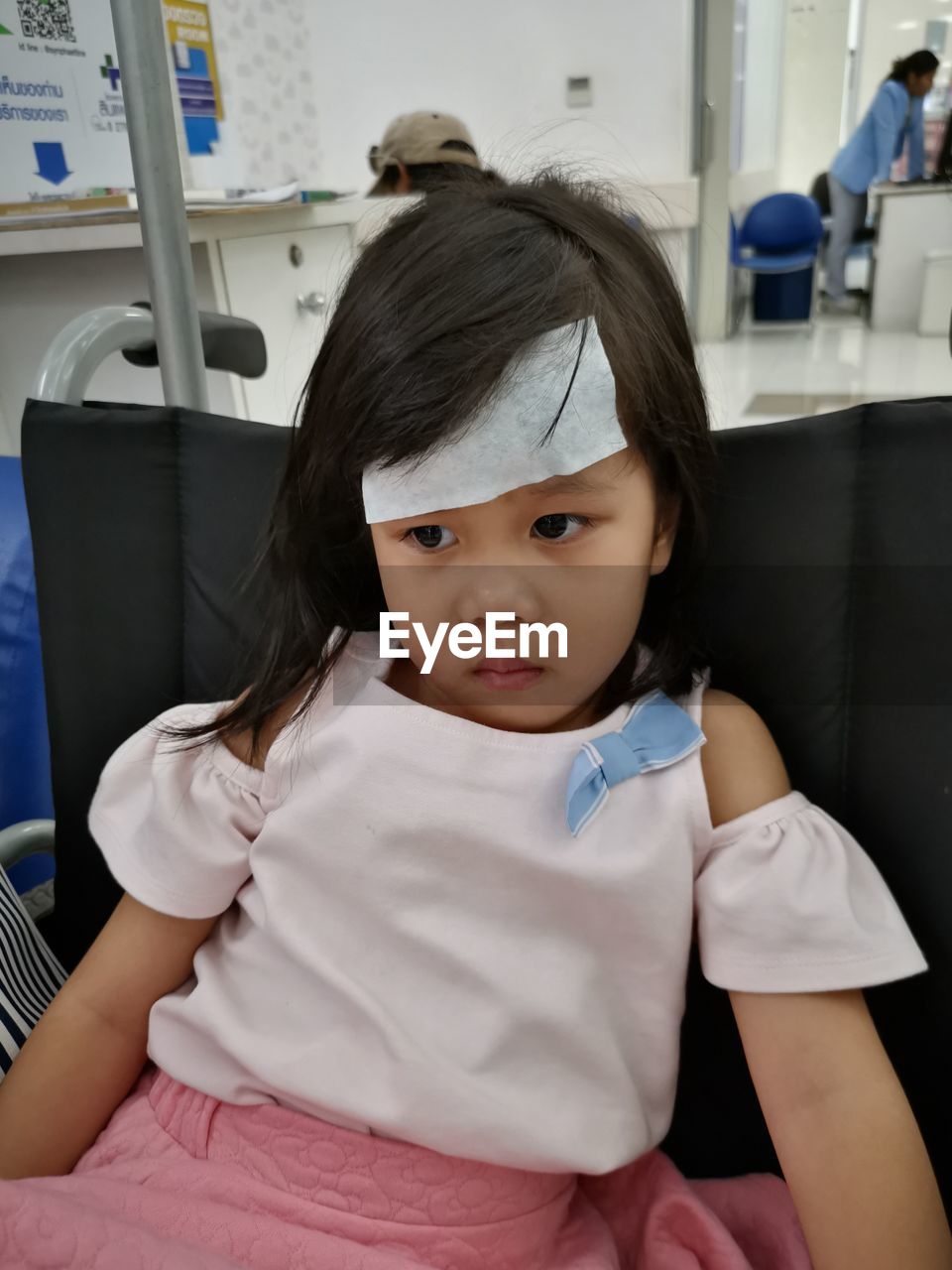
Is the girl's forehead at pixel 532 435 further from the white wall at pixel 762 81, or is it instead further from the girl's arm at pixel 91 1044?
the white wall at pixel 762 81

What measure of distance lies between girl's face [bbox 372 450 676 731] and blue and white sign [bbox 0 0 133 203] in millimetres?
2196

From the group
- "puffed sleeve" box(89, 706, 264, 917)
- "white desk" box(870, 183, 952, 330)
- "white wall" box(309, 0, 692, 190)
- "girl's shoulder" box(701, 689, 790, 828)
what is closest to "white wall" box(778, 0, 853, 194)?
"white desk" box(870, 183, 952, 330)

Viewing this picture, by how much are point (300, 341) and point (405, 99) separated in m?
2.75

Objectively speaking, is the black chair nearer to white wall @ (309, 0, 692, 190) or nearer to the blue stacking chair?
white wall @ (309, 0, 692, 190)

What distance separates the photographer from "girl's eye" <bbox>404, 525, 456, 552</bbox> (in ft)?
2.14

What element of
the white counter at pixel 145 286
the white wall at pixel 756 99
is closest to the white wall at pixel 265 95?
the white counter at pixel 145 286

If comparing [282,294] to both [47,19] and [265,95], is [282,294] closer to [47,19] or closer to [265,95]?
[47,19]

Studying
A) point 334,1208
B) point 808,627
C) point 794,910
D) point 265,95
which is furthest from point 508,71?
point 334,1208

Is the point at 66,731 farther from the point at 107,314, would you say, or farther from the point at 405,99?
the point at 405,99

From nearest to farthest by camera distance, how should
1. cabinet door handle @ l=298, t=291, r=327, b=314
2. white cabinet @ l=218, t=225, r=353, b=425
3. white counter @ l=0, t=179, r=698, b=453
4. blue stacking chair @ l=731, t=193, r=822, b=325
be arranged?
white counter @ l=0, t=179, r=698, b=453, white cabinet @ l=218, t=225, r=353, b=425, cabinet door handle @ l=298, t=291, r=327, b=314, blue stacking chair @ l=731, t=193, r=822, b=325

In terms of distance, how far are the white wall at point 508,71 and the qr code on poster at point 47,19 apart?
2234 millimetres

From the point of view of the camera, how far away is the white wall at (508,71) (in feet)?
14.5

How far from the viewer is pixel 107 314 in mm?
1047

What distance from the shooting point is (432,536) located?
0.66 metres
